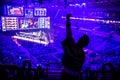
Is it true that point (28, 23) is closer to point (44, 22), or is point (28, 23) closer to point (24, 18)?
point (24, 18)

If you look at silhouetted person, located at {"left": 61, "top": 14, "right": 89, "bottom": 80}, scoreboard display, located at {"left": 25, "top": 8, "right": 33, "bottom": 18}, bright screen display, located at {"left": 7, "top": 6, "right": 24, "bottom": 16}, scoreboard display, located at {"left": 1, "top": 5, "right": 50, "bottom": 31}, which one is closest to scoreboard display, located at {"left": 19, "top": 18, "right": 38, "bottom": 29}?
scoreboard display, located at {"left": 1, "top": 5, "right": 50, "bottom": 31}

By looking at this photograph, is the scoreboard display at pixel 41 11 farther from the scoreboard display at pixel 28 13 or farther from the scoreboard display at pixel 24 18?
the scoreboard display at pixel 28 13

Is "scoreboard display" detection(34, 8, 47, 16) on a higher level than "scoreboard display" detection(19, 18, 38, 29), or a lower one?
higher

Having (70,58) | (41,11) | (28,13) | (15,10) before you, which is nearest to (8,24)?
(15,10)

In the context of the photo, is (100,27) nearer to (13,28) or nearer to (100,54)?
(100,54)

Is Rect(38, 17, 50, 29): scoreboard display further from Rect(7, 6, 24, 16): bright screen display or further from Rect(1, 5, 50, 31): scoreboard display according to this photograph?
Rect(7, 6, 24, 16): bright screen display

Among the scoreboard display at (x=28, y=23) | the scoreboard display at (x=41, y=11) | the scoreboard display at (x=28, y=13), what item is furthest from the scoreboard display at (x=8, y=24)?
the scoreboard display at (x=41, y=11)

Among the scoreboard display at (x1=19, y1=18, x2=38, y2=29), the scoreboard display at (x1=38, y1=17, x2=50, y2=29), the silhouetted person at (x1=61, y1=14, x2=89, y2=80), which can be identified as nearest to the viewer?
the silhouetted person at (x1=61, y1=14, x2=89, y2=80)

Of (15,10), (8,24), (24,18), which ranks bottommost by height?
(8,24)

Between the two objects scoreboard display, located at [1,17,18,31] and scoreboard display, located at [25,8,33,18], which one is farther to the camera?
scoreboard display, located at [25,8,33,18]

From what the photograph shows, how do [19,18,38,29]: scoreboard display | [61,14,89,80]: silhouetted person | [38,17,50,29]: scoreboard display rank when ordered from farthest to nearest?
[38,17,50,29]: scoreboard display
[19,18,38,29]: scoreboard display
[61,14,89,80]: silhouetted person

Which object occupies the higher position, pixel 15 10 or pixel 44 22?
pixel 15 10

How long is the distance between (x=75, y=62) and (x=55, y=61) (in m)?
6.43

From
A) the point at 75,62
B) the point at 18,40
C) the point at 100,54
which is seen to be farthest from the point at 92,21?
the point at 75,62
